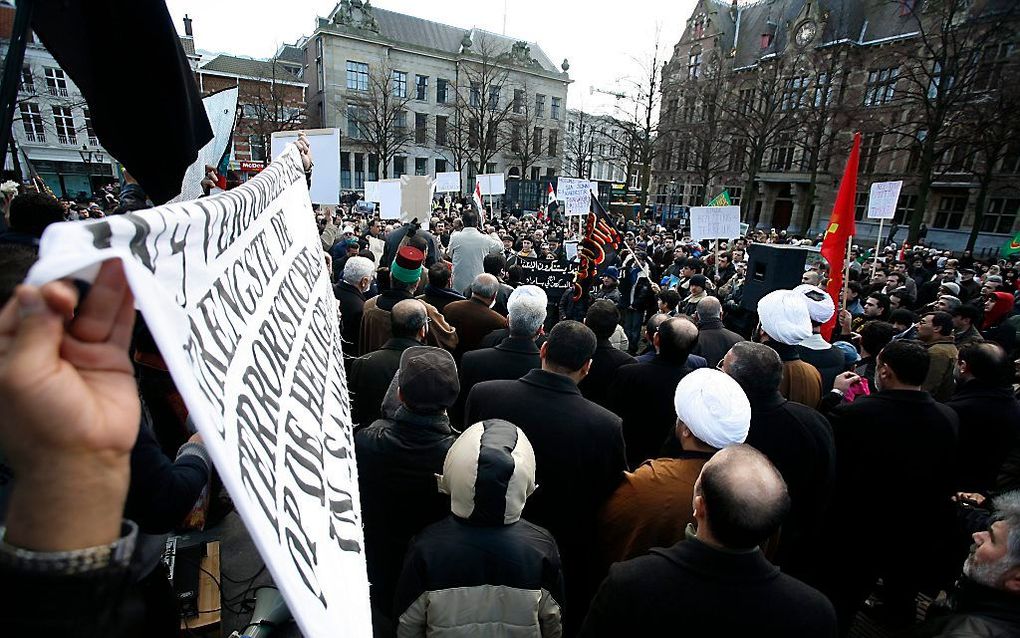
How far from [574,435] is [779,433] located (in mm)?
1136

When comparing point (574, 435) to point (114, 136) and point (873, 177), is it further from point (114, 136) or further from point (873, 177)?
point (873, 177)

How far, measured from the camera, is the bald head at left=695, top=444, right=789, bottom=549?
152 centimetres

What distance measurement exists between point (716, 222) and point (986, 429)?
237 inches

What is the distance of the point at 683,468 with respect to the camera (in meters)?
2.23

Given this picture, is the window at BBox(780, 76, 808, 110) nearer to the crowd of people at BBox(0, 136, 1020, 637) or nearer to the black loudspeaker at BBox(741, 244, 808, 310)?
the black loudspeaker at BBox(741, 244, 808, 310)

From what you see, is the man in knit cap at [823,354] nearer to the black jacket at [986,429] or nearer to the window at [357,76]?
the black jacket at [986,429]

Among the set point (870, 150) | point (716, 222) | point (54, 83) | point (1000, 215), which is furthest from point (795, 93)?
point (54, 83)

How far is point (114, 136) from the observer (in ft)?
6.06

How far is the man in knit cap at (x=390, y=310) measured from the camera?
172 inches

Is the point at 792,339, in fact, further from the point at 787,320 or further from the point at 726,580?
the point at 726,580

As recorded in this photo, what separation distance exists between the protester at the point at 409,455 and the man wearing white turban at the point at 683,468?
877mm

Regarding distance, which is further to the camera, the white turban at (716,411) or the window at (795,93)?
the window at (795,93)

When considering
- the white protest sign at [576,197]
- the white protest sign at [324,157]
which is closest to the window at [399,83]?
the white protest sign at [576,197]

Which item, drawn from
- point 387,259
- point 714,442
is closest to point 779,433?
point 714,442
